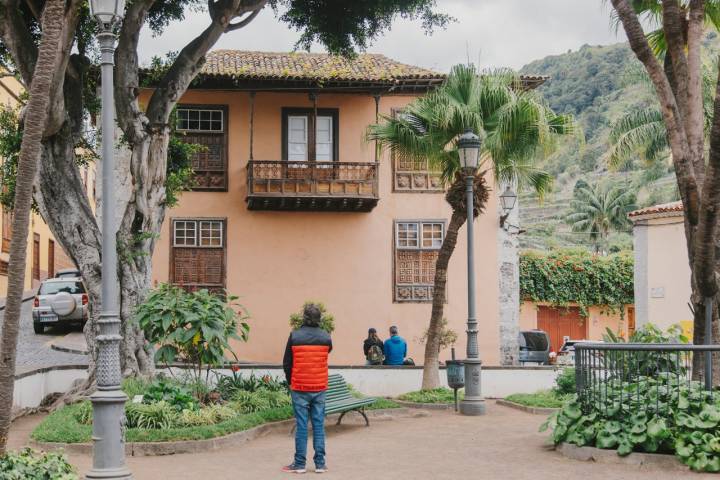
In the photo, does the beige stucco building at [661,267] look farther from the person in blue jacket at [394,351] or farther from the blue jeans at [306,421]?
the blue jeans at [306,421]

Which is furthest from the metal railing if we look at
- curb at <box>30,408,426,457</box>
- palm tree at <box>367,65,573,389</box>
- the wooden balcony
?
curb at <box>30,408,426,457</box>

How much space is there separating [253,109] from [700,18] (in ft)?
56.7

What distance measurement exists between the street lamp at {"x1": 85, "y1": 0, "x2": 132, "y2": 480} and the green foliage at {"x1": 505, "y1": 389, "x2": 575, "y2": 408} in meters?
9.35

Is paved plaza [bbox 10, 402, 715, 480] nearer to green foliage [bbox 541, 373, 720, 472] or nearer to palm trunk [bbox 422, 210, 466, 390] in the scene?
green foliage [bbox 541, 373, 720, 472]

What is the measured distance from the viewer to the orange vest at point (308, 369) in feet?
33.6

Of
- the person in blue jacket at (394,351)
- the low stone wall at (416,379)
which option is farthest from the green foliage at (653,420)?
the person in blue jacket at (394,351)

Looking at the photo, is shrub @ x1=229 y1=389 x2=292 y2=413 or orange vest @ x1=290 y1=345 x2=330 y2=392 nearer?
orange vest @ x1=290 y1=345 x2=330 y2=392

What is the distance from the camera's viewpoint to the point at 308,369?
1025cm

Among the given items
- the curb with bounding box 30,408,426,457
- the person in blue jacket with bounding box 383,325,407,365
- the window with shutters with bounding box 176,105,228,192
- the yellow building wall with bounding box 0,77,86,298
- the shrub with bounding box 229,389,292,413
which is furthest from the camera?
the yellow building wall with bounding box 0,77,86,298

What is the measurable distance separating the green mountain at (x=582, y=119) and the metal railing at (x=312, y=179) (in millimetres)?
43207

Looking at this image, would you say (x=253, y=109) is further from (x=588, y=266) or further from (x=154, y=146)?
(x=588, y=266)

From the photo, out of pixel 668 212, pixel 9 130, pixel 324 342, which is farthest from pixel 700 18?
pixel 668 212

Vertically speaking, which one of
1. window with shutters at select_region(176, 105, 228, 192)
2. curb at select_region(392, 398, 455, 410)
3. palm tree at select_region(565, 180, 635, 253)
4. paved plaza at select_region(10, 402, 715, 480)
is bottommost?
curb at select_region(392, 398, 455, 410)

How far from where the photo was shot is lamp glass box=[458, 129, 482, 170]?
17.4 meters
